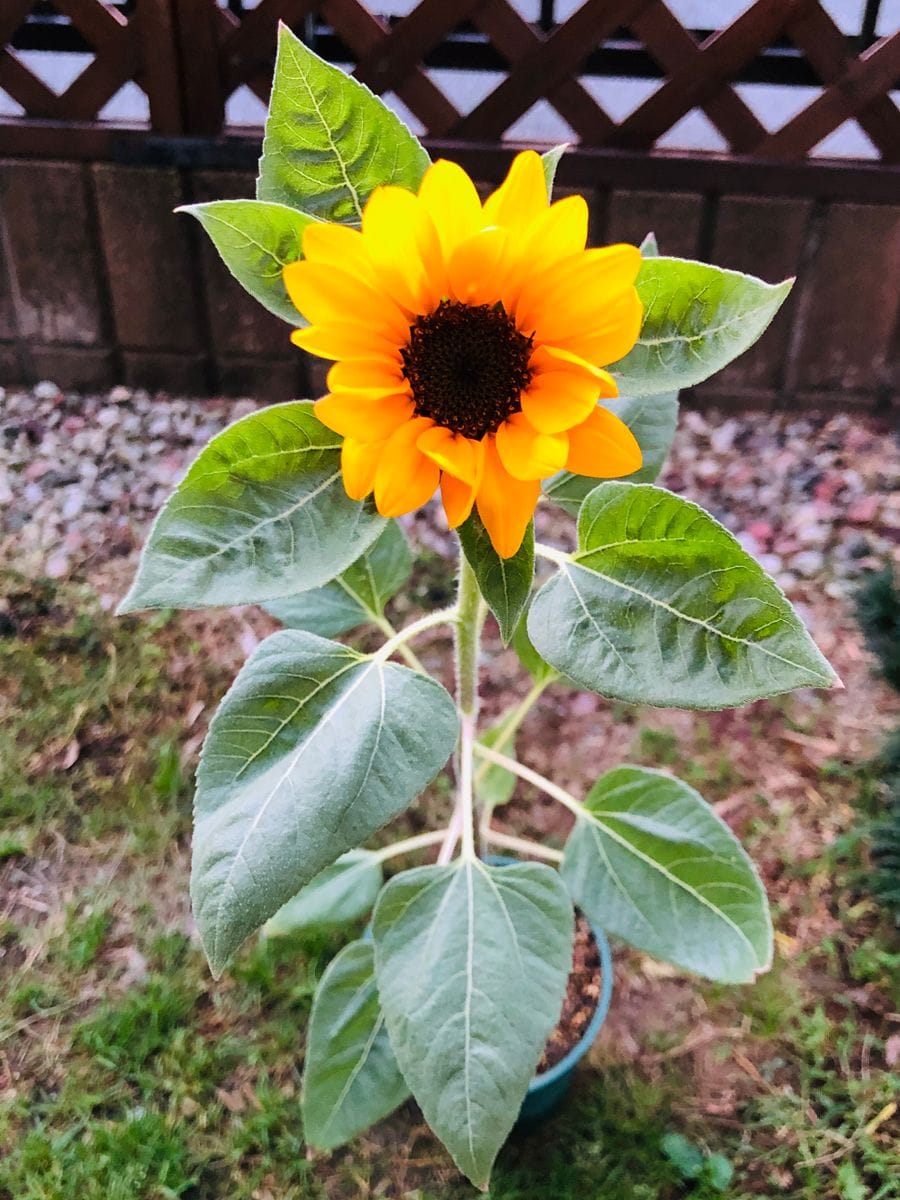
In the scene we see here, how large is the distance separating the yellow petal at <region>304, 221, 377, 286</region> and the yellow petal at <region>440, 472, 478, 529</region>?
0.11 metres

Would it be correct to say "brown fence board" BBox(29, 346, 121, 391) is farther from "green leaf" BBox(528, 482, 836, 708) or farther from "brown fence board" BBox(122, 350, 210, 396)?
"green leaf" BBox(528, 482, 836, 708)

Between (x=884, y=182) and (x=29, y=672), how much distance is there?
142cm

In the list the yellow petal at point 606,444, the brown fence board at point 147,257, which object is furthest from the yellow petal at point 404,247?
the brown fence board at point 147,257

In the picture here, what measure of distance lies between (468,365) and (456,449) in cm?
5

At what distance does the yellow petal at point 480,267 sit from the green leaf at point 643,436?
0.96 ft

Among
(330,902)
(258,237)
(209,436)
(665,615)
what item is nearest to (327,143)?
(258,237)

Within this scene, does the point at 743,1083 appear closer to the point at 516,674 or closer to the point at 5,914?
the point at 516,674

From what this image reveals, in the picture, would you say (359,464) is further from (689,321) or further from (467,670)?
(467,670)

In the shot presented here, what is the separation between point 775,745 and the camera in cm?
146

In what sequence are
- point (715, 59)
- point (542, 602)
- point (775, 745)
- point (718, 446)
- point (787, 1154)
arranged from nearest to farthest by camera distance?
point (542, 602), point (787, 1154), point (775, 745), point (715, 59), point (718, 446)

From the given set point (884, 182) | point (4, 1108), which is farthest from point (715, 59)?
point (4, 1108)

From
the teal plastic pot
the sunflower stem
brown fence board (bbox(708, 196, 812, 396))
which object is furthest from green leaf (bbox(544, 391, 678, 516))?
brown fence board (bbox(708, 196, 812, 396))

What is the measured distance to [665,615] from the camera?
2.16 feet

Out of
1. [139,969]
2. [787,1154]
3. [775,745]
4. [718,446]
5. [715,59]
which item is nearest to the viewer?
[787,1154]
